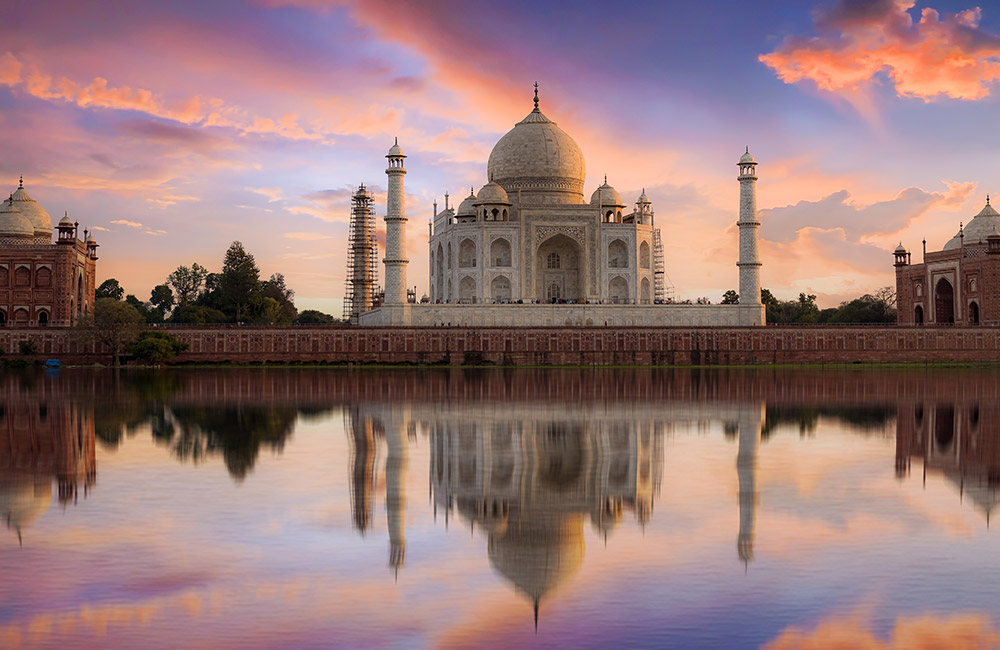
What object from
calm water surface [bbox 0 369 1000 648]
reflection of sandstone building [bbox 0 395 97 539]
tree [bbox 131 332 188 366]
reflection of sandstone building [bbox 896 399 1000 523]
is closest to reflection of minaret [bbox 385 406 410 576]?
calm water surface [bbox 0 369 1000 648]

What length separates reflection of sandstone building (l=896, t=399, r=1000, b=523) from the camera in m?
10.7

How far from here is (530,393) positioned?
80.0 ft

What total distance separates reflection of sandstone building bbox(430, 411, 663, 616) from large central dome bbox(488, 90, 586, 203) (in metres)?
38.4

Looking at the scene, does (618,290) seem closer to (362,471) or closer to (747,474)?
(747,474)

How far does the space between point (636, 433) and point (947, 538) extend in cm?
729

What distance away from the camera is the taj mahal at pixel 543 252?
47.8 meters

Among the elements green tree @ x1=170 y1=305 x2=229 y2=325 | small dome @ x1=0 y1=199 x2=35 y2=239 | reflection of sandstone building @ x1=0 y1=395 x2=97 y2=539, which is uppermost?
small dome @ x1=0 y1=199 x2=35 y2=239

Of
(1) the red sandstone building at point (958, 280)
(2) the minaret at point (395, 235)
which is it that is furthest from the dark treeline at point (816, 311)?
(2) the minaret at point (395, 235)

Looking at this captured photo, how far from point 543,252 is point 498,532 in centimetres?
4586

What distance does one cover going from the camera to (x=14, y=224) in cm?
5497

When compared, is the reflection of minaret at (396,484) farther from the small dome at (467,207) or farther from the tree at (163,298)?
the tree at (163,298)

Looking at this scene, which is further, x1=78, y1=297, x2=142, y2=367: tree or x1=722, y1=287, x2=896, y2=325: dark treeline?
x1=722, y1=287, x2=896, y2=325: dark treeline

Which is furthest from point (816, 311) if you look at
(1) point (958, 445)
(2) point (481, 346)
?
(1) point (958, 445)

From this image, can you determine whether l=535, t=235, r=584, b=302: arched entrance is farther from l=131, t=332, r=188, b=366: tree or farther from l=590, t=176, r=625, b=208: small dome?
l=131, t=332, r=188, b=366: tree
